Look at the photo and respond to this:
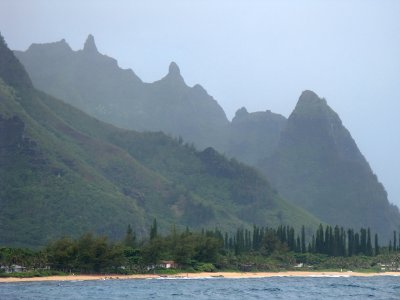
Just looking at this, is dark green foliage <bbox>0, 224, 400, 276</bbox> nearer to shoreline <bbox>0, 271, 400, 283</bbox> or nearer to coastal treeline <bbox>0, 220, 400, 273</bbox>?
coastal treeline <bbox>0, 220, 400, 273</bbox>

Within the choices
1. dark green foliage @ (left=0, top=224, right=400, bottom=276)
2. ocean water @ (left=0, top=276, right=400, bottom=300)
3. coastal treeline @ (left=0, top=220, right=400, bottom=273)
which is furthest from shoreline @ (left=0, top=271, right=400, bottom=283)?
ocean water @ (left=0, top=276, right=400, bottom=300)

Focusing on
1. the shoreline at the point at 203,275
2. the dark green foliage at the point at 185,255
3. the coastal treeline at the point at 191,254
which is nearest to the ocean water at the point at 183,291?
the shoreline at the point at 203,275

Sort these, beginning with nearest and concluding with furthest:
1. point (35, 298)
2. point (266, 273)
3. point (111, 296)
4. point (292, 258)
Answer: point (35, 298) → point (111, 296) → point (266, 273) → point (292, 258)

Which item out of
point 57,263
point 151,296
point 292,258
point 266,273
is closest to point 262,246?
point 292,258

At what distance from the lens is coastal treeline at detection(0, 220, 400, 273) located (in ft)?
415

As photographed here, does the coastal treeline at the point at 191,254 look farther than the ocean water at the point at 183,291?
Yes

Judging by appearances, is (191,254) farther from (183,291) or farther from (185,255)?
(183,291)

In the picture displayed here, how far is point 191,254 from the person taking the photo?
146 meters

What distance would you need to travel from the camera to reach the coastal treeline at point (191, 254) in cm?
12656

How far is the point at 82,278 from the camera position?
122500 millimetres

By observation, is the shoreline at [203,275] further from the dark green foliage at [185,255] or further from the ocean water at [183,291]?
the ocean water at [183,291]

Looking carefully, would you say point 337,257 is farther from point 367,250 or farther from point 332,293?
point 332,293

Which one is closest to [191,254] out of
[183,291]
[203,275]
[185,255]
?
[185,255]

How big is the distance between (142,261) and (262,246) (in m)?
41.5
